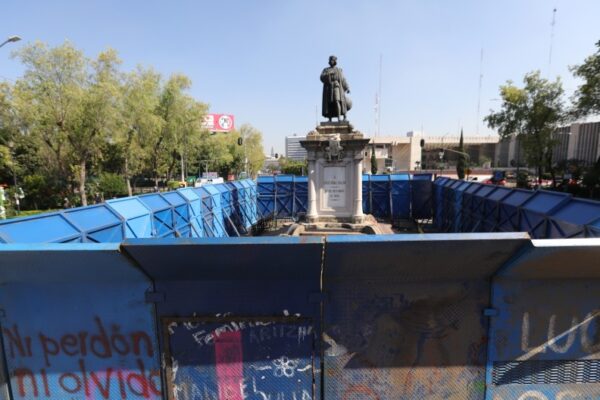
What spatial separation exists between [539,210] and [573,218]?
1231 millimetres

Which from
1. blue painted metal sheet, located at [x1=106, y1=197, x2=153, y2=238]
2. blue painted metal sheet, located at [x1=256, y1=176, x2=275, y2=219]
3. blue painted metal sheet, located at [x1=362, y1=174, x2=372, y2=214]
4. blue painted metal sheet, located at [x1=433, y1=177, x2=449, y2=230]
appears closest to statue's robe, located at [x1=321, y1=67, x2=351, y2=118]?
blue painted metal sheet, located at [x1=362, y1=174, x2=372, y2=214]

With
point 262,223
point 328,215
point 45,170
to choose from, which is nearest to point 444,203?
point 328,215

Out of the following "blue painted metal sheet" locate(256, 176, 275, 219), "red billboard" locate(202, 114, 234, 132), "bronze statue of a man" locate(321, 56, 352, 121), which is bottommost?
"blue painted metal sheet" locate(256, 176, 275, 219)

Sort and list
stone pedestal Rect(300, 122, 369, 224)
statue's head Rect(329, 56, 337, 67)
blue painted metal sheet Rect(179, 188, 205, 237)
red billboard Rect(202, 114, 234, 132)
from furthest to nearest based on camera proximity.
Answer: red billboard Rect(202, 114, 234, 132)
statue's head Rect(329, 56, 337, 67)
stone pedestal Rect(300, 122, 369, 224)
blue painted metal sheet Rect(179, 188, 205, 237)

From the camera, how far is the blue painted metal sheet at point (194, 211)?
1067 cm

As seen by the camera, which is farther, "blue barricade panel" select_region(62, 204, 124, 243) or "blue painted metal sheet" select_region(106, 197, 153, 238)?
"blue painted metal sheet" select_region(106, 197, 153, 238)

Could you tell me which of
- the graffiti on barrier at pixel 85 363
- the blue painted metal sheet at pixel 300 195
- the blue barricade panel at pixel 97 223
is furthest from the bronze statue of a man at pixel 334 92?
the graffiti on barrier at pixel 85 363

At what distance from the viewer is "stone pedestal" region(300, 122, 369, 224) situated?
36.8ft

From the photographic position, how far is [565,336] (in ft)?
8.46

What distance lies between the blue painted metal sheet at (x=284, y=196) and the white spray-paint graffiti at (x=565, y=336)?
16337 mm

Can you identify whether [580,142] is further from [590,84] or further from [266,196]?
[266,196]

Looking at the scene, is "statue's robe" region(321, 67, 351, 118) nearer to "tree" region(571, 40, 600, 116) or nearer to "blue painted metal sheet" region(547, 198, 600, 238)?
"blue painted metal sheet" region(547, 198, 600, 238)

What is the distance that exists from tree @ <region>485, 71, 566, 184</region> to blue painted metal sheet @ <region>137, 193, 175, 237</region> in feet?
99.7

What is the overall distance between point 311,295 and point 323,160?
922 cm
